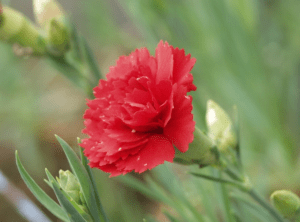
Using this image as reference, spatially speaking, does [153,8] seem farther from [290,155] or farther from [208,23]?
[290,155]

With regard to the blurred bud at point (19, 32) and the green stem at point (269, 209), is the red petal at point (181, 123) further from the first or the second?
the blurred bud at point (19, 32)

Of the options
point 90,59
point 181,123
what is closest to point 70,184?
point 181,123

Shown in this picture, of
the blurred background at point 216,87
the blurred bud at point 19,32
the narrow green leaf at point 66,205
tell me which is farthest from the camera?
the blurred background at point 216,87

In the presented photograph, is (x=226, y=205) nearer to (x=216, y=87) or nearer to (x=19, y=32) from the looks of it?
(x=19, y=32)

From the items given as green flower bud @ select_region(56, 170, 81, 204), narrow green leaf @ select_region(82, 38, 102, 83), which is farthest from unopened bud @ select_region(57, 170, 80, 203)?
narrow green leaf @ select_region(82, 38, 102, 83)

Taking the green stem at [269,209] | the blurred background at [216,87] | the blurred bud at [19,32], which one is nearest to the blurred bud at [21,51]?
the blurred bud at [19,32]
